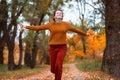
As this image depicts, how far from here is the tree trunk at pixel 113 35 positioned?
45.9 ft

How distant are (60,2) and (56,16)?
25.0 meters

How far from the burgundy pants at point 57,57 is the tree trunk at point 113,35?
483 cm

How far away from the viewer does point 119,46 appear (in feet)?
46.1

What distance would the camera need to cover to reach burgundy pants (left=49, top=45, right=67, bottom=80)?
953cm

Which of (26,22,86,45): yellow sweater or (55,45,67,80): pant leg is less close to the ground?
(26,22,86,45): yellow sweater

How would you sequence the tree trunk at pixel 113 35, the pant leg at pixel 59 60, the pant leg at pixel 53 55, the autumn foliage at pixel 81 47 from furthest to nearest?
the autumn foliage at pixel 81 47 < the tree trunk at pixel 113 35 < the pant leg at pixel 53 55 < the pant leg at pixel 59 60

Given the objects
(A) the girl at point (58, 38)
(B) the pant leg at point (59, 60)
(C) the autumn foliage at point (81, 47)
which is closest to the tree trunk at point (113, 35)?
(A) the girl at point (58, 38)

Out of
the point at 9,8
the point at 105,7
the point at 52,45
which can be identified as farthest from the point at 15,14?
the point at 52,45

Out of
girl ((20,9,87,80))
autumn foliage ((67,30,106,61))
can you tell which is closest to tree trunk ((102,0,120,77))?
girl ((20,9,87,80))

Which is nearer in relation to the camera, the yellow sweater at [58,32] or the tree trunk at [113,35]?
the yellow sweater at [58,32]

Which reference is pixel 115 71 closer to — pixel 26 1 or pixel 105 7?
pixel 105 7

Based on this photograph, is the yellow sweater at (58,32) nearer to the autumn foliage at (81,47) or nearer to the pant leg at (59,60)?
the pant leg at (59,60)

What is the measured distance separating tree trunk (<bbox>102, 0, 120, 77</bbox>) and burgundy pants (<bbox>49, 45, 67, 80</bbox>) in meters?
4.83

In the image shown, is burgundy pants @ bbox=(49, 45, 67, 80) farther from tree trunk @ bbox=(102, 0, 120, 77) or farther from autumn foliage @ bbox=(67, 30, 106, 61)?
autumn foliage @ bbox=(67, 30, 106, 61)
